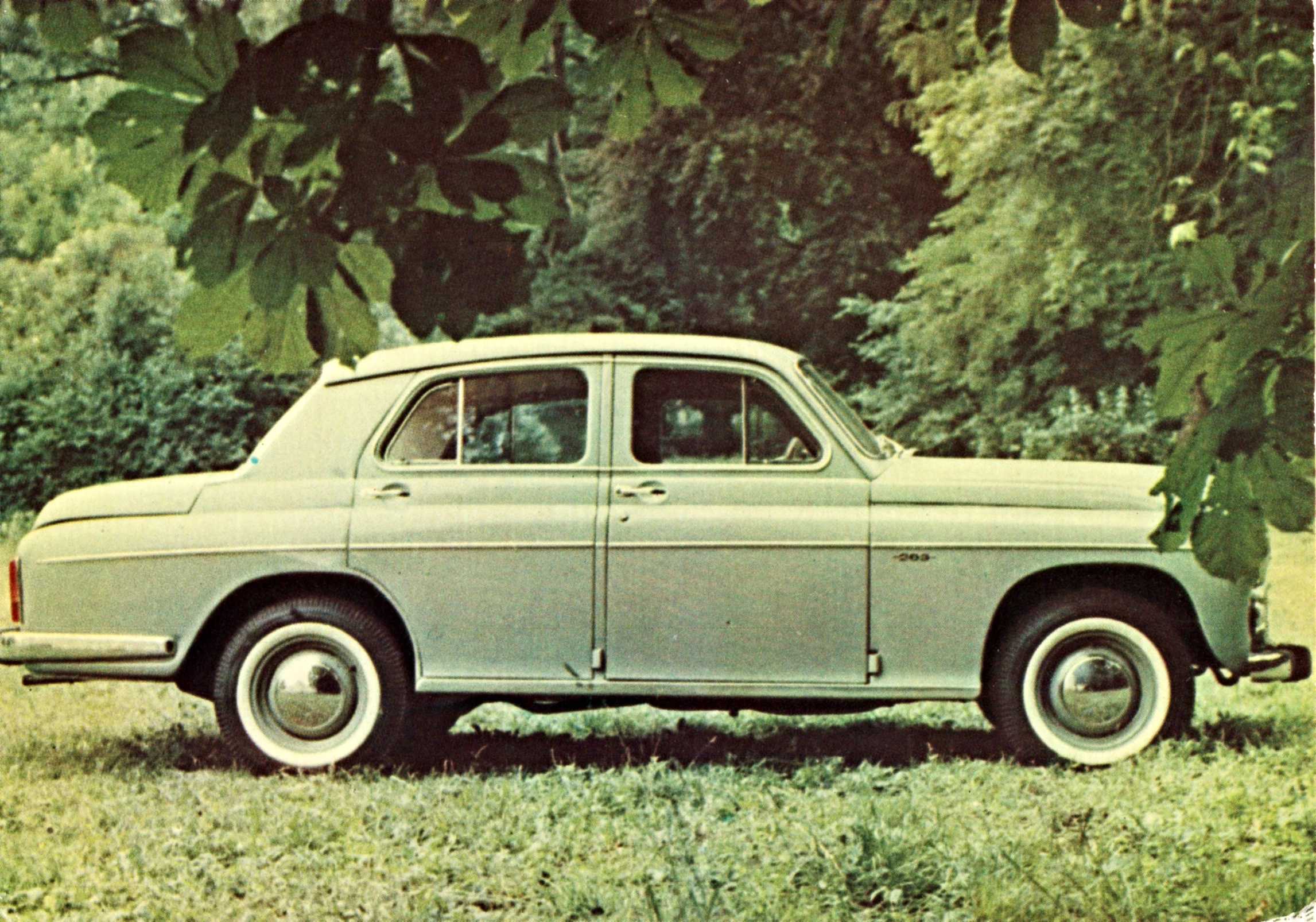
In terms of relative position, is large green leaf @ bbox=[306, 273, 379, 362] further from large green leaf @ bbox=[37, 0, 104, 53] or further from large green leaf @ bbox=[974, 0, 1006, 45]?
large green leaf @ bbox=[974, 0, 1006, 45]

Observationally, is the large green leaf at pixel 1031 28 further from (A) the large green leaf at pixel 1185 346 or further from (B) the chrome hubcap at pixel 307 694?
(B) the chrome hubcap at pixel 307 694

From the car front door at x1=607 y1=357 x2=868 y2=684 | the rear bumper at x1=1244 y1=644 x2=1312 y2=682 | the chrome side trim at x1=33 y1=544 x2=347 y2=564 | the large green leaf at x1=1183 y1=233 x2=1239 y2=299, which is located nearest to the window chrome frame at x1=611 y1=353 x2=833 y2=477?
the car front door at x1=607 y1=357 x2=868 y2=684

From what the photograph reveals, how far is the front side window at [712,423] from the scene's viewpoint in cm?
388

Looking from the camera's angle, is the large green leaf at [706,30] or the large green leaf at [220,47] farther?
the large green leaf at [706,30]

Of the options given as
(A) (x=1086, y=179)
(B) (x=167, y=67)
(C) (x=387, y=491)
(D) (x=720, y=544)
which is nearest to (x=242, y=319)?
(B) (x=167, y=67)

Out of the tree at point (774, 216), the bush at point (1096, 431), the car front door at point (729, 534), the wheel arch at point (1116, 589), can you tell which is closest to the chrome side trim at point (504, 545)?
the car front door at point (729, 534)

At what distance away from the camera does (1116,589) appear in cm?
388

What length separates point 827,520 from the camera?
152 inches

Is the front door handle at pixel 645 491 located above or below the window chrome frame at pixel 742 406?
below

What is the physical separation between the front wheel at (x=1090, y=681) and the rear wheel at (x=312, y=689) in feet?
5.19

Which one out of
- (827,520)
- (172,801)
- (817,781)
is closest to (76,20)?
(172,801)

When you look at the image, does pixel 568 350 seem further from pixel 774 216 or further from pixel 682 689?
pixel 682 689

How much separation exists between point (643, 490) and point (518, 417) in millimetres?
388

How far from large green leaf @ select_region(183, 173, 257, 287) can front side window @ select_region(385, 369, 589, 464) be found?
1.62 m
